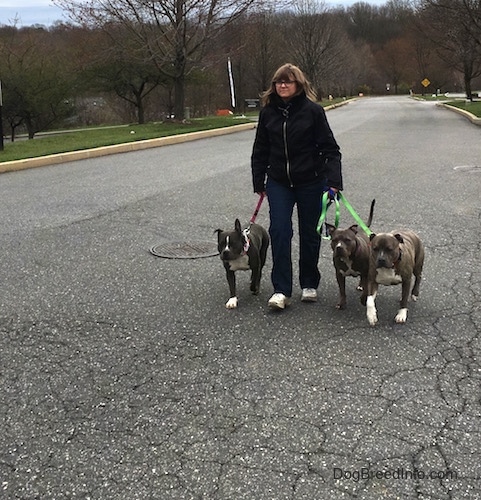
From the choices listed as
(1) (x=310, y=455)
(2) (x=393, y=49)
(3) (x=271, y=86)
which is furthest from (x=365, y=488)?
(2) (x=393, y=49)

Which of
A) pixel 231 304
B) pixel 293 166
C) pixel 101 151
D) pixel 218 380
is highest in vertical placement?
pixel 101 151

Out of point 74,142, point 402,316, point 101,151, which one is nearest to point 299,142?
point 402,316

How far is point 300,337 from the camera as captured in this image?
14.2 feet

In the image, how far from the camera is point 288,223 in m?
4.89

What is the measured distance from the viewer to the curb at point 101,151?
48.2ft

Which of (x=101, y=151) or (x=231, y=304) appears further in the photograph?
(x=101, y=151)

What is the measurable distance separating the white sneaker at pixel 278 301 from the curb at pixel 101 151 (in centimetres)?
1124

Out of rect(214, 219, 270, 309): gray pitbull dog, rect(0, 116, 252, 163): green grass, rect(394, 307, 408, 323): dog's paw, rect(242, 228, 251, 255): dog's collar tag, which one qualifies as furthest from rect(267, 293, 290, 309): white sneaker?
rect(0, 116, 252, 163): green grass

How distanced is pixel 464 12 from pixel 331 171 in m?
27.7

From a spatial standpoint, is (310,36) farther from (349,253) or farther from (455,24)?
(349,253)

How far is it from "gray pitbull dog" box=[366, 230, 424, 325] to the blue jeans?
2.17 ft

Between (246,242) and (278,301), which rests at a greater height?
(246,242)

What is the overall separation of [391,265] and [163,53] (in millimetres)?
25798

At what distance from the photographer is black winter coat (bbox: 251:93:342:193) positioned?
4609 mm
